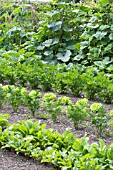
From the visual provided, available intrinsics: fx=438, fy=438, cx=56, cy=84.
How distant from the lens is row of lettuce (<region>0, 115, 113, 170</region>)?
10.9 feet

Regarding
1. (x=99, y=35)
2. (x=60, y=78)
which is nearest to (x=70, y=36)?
(x=99, y=35)

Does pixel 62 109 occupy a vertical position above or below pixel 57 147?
below

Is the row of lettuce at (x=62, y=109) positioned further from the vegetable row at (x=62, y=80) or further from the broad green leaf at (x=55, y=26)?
the broad green leaf at (x=55, y=26)

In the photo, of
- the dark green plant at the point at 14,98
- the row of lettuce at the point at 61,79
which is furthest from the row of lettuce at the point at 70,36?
the dark green plant at the point at 14,98

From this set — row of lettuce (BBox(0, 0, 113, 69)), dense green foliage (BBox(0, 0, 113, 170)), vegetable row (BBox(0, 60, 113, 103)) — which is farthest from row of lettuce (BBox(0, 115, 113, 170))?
row of lettuce (BBox(0, 0, 113, 69))

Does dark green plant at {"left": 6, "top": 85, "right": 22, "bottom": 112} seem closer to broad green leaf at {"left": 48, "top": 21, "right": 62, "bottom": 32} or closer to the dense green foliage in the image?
the dense green foliage

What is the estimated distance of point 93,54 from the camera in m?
7.61

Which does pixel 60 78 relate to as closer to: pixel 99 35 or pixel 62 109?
pixel 62 109

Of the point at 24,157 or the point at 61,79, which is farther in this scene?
the point at 61,79

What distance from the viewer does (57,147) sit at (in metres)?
3.66

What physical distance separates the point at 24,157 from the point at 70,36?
16.0 ft

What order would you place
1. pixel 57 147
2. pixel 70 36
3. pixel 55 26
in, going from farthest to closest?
1. pixel 70 36
2. pixel 55 26
3. pixel 57 147

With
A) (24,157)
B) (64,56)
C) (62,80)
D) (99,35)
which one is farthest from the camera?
(64,56)

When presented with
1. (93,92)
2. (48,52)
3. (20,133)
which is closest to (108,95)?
(93,92)
